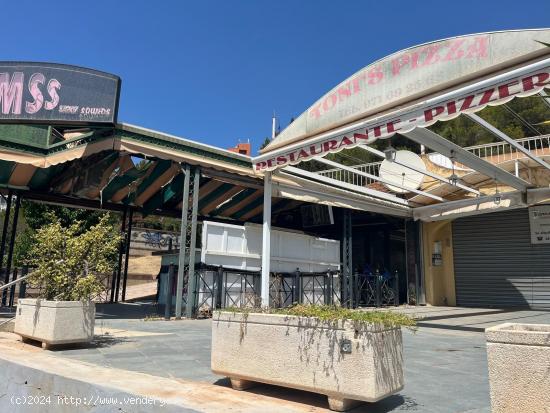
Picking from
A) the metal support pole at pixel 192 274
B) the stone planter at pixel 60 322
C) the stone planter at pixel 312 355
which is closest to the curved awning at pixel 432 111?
the metal support pole at pixel 192 274

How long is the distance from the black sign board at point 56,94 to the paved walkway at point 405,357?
4814 mm

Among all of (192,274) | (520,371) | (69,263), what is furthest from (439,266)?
(520,371)

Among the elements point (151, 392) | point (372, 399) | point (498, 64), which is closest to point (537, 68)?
point (498, 64)

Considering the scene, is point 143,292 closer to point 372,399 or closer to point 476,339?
point 476,339

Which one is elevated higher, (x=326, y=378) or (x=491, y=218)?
(x=491, y=218)

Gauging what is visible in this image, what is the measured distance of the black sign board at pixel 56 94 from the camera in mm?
10023

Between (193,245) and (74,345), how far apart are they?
159 inches

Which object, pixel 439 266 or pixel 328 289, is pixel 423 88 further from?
pixel 439 266

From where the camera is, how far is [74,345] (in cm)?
668

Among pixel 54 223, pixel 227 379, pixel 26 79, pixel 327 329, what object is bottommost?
pixel 227 379

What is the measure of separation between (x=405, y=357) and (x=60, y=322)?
496 cm

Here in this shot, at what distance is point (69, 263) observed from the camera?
21.5 feet

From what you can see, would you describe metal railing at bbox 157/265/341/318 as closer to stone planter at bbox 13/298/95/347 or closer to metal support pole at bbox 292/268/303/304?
metal support pole at bbox 292/268/303/304

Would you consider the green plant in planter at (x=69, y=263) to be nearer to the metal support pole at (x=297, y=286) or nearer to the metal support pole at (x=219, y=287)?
the metal support pole at (x=219, y=287)
